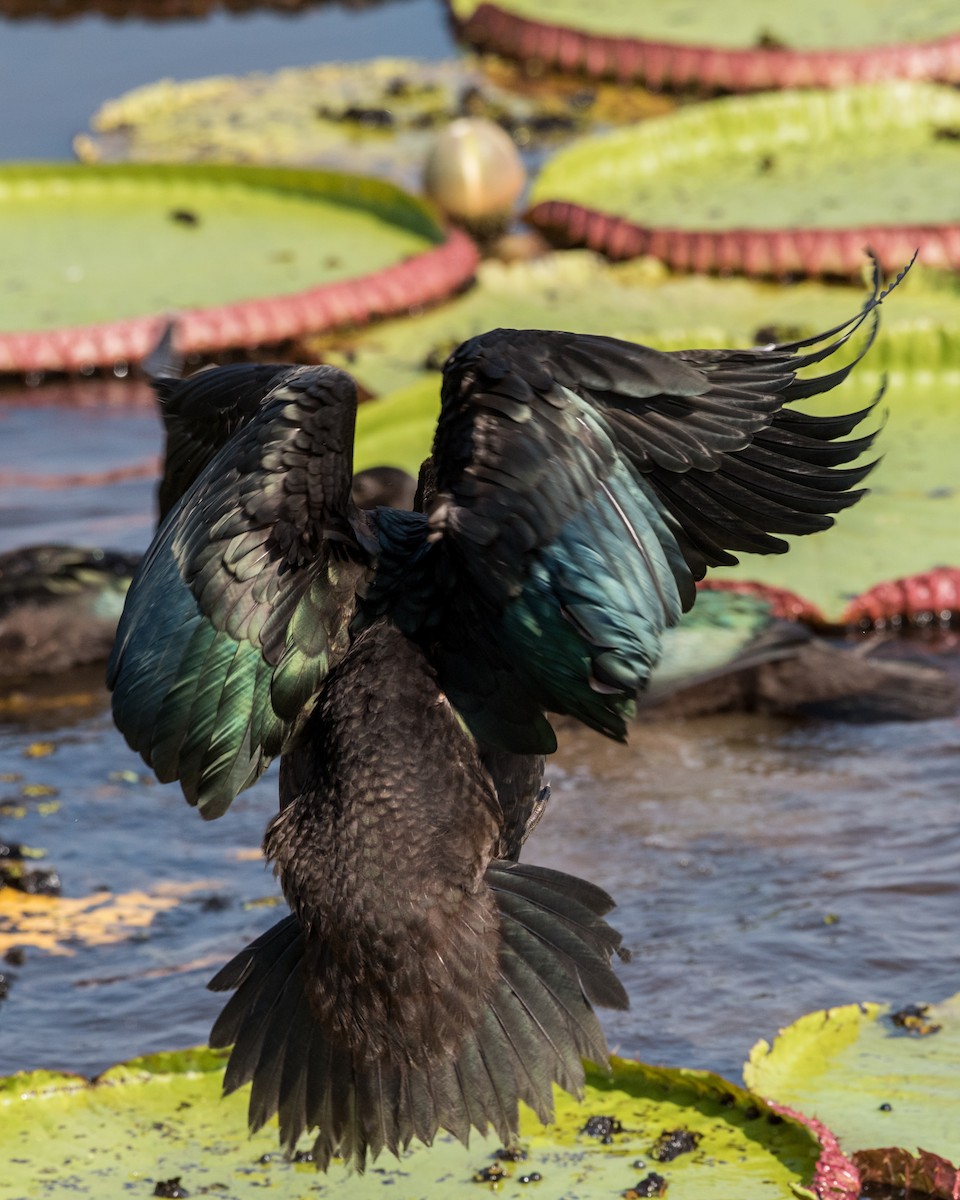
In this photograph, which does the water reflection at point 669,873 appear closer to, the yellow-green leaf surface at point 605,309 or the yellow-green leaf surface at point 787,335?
the yellow-green leaf surface at point 787,335

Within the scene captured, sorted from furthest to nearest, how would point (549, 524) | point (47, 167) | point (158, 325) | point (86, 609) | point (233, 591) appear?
point (47, 167)
point (158, 325)
point (86, 609)
point (233, 591)
point (549, 524)

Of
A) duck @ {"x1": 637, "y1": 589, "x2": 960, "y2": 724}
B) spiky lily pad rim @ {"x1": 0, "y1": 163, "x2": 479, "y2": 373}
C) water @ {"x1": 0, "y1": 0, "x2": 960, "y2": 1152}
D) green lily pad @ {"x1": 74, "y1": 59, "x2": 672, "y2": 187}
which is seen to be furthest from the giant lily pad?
water @ {"x1": 0, "y1": 0, "x2": 960, "y2": 1152}

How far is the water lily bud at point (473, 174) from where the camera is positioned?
28.1 feet

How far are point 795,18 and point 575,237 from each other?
340 centimetres

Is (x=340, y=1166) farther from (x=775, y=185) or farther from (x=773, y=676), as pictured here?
(x=775, y=185)

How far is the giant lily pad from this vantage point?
303 inches

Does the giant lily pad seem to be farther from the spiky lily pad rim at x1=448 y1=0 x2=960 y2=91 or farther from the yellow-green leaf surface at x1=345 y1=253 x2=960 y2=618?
the spiky lily pad rim at x1=448 y1=0 x2=960 y2=91

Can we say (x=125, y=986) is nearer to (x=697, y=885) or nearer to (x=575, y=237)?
(x=697, y=885)

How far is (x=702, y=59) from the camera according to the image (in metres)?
10.7

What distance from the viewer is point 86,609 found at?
229 inches

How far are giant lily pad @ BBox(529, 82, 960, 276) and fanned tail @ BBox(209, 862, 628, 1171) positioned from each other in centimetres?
506

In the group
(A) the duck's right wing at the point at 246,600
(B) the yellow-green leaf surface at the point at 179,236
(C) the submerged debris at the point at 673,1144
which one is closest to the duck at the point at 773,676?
(C) the submerged debris at the point at 673,1144

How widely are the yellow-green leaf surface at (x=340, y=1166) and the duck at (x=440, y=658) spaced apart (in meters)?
0.28

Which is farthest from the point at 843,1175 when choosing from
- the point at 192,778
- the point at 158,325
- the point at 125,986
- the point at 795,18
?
the point at 795,18
